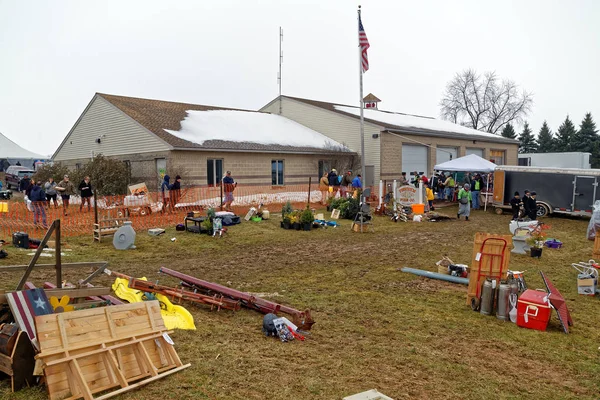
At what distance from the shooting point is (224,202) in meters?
19.1

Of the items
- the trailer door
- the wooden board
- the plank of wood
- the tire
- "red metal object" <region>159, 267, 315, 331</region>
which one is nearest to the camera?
the wooden board

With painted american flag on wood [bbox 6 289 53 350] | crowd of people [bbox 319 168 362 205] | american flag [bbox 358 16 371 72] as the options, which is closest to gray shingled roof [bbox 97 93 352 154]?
crowd of people [bbox 319 168 362 205]

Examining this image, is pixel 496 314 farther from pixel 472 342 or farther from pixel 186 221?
pixel 186 221

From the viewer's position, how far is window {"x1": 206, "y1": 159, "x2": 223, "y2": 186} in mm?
23438

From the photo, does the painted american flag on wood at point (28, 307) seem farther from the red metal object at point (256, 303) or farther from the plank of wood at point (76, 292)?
the red metal object at point (256, 303)

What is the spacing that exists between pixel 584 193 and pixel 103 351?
22169 mm

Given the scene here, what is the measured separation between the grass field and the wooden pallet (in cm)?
28

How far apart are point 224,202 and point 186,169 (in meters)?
4.24

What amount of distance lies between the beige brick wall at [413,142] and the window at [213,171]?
11538 millimetres

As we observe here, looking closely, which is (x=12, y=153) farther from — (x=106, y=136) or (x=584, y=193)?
(x=584, y=193)

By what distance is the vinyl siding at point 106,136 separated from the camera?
2331cm

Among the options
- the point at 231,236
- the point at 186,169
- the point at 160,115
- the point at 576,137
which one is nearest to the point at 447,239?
the point at 231,236

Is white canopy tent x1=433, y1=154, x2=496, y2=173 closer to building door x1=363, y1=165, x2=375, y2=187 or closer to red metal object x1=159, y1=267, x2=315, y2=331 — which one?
building door x1=363, y1=165, x2=375, y2=187

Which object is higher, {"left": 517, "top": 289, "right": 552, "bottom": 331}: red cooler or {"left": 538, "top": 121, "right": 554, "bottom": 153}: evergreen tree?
{"left": 538, "top": 121, "right": 554, "bottom": 153}: evergreen tree
